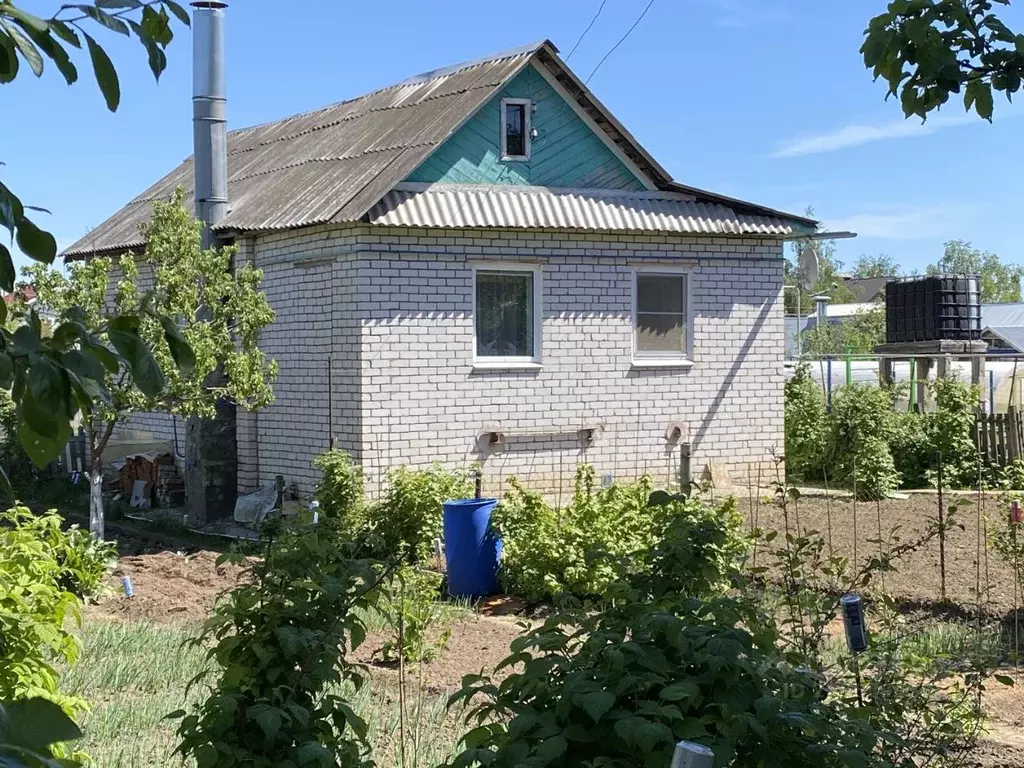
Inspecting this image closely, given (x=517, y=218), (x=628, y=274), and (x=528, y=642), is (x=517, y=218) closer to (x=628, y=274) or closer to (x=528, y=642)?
(x=628, y=274)

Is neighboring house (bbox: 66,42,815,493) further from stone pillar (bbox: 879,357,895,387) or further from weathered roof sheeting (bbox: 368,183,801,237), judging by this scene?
stone pillar (bbox: 879,357,895,387)

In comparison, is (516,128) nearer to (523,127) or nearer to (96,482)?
(523,127)

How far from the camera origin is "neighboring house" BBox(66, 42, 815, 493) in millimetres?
12938

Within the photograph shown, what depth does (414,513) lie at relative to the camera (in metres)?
11.4

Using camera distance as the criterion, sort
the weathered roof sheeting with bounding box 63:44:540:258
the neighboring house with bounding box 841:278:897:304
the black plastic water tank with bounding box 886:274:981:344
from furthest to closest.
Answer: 1. the neighboring house with bounding box 841:278:897:304
2. the black plastic water tank with bounding box 886:274:981:344
3. the weathered roof sheeting with bounding box 63:44:540:258

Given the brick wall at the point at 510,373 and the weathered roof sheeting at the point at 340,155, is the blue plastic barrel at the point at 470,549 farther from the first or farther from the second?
the weathered roof sheeting at the point at 340,155

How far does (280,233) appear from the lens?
14117mm

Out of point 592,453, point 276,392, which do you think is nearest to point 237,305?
point 276,392

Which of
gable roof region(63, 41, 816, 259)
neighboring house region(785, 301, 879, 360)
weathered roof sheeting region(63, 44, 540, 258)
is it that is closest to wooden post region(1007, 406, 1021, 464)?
gable roof region(63, 41, 816, 259)

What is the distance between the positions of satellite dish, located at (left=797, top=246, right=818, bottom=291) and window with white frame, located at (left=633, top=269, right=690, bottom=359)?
4134 mm

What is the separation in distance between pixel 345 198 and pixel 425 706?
7.31 meters

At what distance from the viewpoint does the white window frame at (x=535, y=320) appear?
13430 millimetres

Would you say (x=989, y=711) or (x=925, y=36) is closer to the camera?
(x=925, y=36)

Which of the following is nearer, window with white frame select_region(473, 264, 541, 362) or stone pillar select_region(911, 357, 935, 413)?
window with white frame select_region(473, 264, 541, 362)
